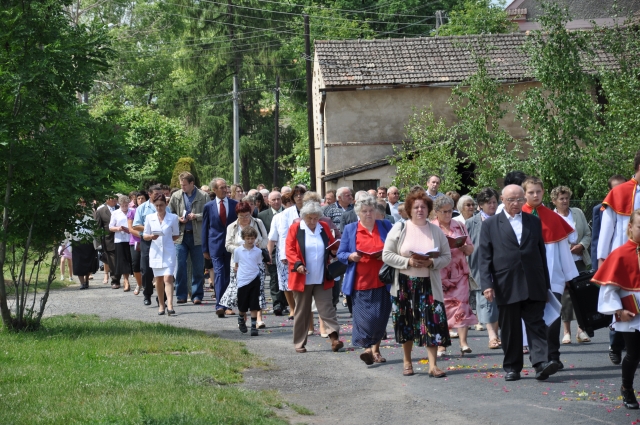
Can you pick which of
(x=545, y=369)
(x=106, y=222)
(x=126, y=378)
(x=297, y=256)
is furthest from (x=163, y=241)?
(x=545, y=369)

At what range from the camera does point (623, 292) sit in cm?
852

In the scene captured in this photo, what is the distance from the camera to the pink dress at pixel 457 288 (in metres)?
12.1

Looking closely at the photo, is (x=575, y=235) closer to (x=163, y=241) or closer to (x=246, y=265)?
(x=246, y=265)

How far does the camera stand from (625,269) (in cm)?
849

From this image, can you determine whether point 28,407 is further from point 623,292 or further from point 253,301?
point 253,301

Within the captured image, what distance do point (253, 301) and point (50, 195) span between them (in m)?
3.30

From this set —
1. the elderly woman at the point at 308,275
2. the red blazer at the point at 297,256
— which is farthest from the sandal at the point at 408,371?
the red blazer at the point at 297,256

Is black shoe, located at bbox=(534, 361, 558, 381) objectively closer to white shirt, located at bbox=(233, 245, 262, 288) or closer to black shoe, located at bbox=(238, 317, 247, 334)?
white shirt, located at bbox=(233, 245, 262, 288)

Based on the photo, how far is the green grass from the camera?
7977mm

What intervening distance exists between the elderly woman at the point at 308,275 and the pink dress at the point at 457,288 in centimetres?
145

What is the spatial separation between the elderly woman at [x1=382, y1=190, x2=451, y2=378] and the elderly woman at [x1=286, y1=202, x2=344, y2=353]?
207 cm

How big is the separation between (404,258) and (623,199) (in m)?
2.40

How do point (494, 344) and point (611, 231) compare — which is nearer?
point (611, 231)

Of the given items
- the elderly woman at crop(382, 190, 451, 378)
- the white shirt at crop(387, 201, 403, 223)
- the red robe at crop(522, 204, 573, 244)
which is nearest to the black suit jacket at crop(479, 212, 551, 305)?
the red robe at crop(522, 204, 573, 244)
